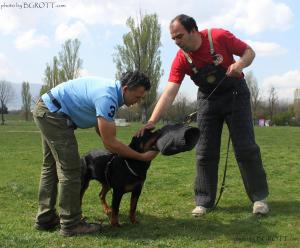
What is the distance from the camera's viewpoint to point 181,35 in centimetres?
499

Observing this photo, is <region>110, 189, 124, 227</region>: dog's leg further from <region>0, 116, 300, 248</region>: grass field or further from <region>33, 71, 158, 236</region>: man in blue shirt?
<region>33, 71, 158, 236</region>: man in blue shirt

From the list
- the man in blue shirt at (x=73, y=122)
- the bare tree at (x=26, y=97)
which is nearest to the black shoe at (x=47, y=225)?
the man in blue shirt at (x=73, y=122)

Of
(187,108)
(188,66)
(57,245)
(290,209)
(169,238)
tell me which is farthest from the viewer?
(187,108)

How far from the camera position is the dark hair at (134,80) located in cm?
443

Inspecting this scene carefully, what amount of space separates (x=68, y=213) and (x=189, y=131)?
1472mm

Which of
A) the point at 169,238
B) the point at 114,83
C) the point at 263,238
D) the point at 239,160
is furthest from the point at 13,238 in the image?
the point at 239,160

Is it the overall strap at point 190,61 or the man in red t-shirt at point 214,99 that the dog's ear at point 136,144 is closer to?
the man in red t-shirt at point 214,99

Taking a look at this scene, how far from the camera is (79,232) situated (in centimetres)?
457

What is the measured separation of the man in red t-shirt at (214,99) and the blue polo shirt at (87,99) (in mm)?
688

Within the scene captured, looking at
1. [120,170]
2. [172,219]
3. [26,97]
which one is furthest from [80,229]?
[26,97]

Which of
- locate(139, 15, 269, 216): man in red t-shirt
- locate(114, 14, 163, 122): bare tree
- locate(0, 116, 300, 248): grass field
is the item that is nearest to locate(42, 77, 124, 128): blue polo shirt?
locate(139, 15, 269, 216): man in red t-shirt

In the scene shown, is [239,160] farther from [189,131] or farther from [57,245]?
[57,245]

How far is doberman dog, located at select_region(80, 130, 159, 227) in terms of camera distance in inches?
188

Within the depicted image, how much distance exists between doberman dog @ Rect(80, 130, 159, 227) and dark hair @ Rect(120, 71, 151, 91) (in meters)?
0.57
